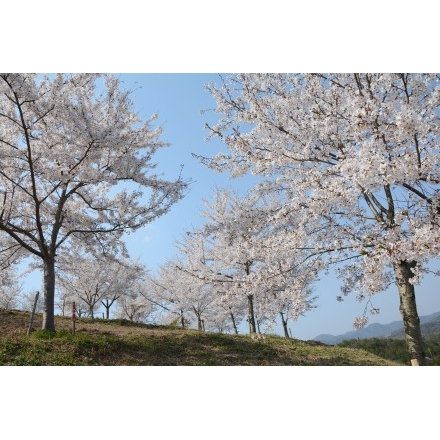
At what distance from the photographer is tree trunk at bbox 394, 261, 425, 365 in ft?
14.3

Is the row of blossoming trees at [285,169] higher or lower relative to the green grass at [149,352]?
higher

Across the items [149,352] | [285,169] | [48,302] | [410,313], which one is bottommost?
[149,352]

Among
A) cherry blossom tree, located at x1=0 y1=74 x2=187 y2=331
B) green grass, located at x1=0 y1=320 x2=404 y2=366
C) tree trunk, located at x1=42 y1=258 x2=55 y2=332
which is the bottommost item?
green grass, located at x1=0 y1=320 x2=404 y2=366

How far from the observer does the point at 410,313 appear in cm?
441

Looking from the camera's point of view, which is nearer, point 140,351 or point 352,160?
point 352,160

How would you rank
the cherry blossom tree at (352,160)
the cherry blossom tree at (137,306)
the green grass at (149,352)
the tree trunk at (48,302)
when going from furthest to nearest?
1. the cherry blossom tree at (137,306)
2. the tree trunk at (48,302)
3. the green grass at (149,352)
4. the cherry blossom tree at (352,160)

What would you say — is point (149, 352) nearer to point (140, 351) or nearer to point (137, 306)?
point (140, 351)

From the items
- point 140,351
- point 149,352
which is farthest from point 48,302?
point 149,352

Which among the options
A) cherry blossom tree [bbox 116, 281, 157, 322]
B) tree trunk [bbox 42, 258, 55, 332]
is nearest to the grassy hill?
tree trunk [bbox 42, 258, 55, 332]

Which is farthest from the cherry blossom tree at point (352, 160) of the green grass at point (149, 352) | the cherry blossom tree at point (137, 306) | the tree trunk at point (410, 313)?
the cherry blossom tree at point (137, 306)

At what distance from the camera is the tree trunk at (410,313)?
4.35 meters

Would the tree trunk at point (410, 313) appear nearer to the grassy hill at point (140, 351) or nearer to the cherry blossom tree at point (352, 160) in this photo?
the cherry blossom tree at point (352, 160)

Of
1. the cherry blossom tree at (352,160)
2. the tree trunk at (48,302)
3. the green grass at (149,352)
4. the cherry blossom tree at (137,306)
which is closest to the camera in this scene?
the cherry blossom tree at (352,160)

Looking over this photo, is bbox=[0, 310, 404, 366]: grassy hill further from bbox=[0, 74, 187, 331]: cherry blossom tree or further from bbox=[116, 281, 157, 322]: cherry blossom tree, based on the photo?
bbox=[116, 281, 157, 322]: cherry blossom tree
